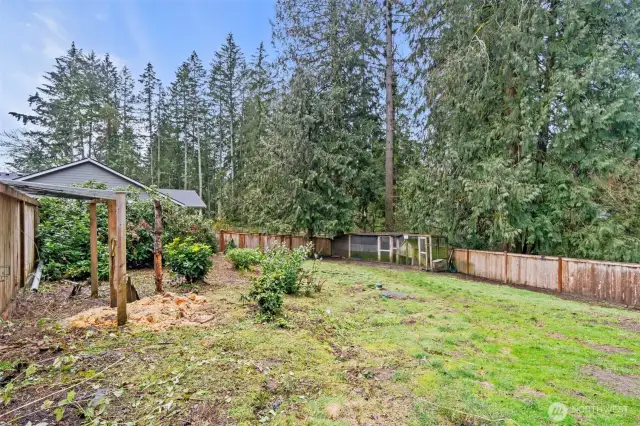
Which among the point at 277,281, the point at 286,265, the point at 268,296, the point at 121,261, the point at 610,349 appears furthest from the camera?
the point at 286,265

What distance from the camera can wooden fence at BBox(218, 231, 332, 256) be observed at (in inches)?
663

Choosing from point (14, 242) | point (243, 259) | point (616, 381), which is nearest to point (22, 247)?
point (14, 242)

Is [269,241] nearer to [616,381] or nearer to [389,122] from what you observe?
[389,122]

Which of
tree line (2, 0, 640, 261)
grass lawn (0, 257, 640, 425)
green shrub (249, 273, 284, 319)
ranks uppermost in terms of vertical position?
tree line (2, 0, 640, 261)

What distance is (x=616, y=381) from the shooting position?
3.56 metres

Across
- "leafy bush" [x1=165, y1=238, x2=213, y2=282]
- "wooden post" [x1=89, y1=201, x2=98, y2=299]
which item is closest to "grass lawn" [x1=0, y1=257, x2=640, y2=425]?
"wooden post" [x1=89, y1=201, x2=98, y2=299]

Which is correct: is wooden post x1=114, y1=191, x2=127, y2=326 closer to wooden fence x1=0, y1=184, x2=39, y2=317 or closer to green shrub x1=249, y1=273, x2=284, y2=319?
wooden fence x1=0, y1=184, x2=39, y2=317

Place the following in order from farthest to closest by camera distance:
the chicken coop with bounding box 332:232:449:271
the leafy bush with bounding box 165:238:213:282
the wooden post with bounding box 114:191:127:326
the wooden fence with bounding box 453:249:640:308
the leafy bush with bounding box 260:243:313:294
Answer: the chicken coop with bounding box 332:232:449:271 < the wooden fence with bounding box 453:249:640:308 < the leafy bush with bounding box 165:238:213:282 < the leafy bush with bounding box 260:243:313:294 < the wooden post with bounding box 114:191:127:326

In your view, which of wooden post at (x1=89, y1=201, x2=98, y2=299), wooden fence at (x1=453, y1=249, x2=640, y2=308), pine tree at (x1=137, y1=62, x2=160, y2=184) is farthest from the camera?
pine tree at (x1=137, y1=62, x2=160, y2=184)

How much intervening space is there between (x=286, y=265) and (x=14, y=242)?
4.74 m

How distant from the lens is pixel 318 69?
1641 cm

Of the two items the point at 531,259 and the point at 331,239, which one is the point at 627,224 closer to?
the point at 531,259

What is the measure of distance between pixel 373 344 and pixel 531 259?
8326mm

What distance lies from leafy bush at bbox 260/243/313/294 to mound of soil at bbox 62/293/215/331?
1.27m
